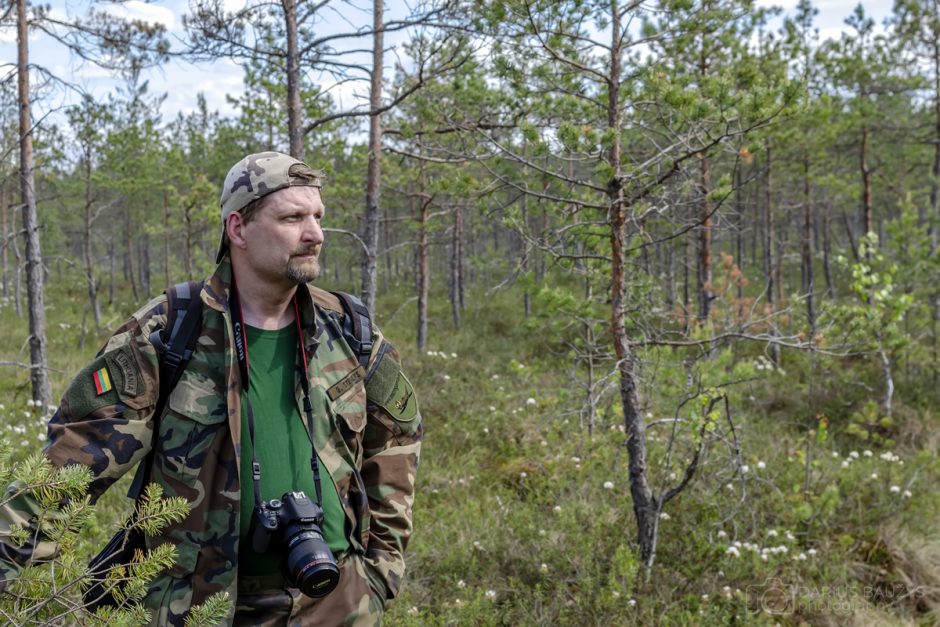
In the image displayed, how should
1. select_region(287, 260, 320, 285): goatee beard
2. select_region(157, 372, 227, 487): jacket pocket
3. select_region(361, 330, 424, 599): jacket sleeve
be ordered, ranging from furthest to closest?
select_region(361, 330, 424, 599): jacket sleeve, select_region(287, 260, 320, 285): goatee beard, select_region(157, 372, 227, 487): jacket pocket

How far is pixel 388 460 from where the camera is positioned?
213cm

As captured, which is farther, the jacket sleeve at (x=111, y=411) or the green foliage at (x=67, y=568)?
the jacket sleeve at (x=111, y=411)

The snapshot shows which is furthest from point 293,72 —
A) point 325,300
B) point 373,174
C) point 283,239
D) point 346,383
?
point 346,383

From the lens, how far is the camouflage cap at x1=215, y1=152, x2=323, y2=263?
187 centimetres

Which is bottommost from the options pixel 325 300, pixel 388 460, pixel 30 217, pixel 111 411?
pixel 388 460

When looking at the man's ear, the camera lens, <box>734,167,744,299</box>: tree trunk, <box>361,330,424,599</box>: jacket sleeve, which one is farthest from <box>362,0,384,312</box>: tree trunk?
the camera lens

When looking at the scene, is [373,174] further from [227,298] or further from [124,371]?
[124,371]

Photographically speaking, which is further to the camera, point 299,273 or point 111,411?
point 299,273

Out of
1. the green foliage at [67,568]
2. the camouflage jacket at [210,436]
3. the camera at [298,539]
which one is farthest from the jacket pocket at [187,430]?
the green foliage at [67,568]

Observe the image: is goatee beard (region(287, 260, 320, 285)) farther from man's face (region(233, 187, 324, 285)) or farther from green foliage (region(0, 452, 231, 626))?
green foliage (region(0, 452, 231, 626))

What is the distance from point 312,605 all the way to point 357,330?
83 centimetres

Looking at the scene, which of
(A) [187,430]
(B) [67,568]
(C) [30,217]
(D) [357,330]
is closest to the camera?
(B) [67,568]

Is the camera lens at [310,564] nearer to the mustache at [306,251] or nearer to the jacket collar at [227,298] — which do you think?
the jacket collar at [227,298]

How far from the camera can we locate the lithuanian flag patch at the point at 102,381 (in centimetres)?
165
